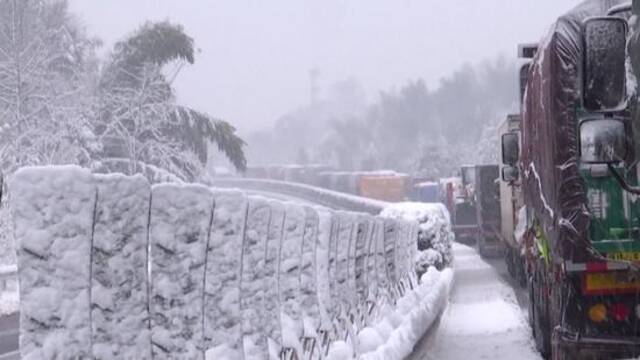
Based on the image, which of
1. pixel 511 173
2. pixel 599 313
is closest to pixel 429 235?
pixel 511 173

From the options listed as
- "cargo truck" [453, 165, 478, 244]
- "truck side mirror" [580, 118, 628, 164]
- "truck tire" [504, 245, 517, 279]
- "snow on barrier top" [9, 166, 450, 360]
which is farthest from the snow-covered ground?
"cargo truck" [453, 165, 478, 244]

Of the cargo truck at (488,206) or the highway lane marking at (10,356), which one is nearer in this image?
the highway lane marking at (10,356)

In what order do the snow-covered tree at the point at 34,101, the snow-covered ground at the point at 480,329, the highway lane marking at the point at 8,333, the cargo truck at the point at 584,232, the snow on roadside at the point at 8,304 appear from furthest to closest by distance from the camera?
1. the snow-covered tree at the point at 34,101
2. the snow on roadside at the point at 8,304
3. the highway lane marking at the point at 8,333
4. the snow-covered ground at the point at 480,329
5. the cargo truck at the point at 584,232

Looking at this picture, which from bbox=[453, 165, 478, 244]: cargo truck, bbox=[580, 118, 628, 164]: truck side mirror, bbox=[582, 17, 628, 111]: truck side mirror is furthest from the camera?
bbox=[453, 165, 478, 244]: cargo truck

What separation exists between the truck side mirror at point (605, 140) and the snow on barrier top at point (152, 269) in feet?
6.69

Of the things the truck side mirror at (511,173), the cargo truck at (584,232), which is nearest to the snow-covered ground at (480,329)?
the truck side mirror at (511,173)

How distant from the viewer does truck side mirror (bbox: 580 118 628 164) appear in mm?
6596

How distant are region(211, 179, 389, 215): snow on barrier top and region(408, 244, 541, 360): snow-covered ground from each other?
9.84m

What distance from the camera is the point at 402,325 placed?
1357 centimetres

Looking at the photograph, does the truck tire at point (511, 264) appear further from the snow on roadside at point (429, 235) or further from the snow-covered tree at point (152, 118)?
the snow-covered tree at point (152, 118)

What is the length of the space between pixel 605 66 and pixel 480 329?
9.97 metres

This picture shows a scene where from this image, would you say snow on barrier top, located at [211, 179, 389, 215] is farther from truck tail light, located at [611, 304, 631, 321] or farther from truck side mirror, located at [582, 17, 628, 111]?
truck side mirror, located at [582, 17, 628, 111]

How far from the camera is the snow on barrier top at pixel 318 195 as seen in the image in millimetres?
39125

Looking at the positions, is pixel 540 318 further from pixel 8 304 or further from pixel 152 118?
pixel 152 118
